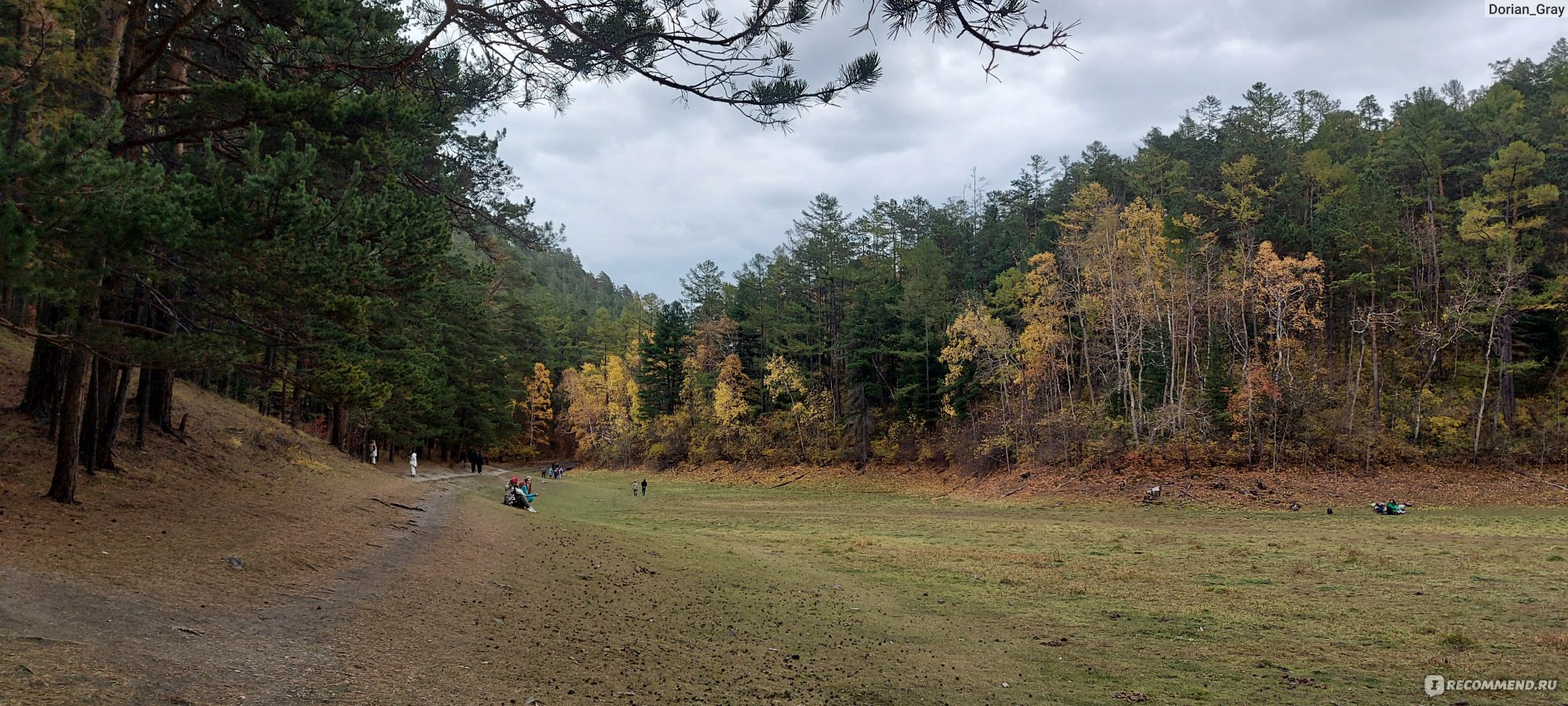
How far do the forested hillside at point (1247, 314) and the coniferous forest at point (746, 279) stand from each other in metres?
0.24

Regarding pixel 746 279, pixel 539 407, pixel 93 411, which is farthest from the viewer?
pixel 539 407

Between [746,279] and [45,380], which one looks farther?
[746,279]

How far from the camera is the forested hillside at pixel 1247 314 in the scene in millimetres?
32656

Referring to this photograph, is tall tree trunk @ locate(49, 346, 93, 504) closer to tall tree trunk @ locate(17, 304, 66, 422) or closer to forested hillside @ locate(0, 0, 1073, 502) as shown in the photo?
forested hillside @ locate(0, 0, 1073, 502)

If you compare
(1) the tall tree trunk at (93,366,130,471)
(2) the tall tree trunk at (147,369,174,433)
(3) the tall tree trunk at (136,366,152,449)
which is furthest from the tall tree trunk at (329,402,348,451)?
(1) the tall tree trunk at (93,366,130,471)

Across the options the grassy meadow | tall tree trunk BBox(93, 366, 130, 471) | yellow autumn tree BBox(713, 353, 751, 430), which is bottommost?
the grassy meadow

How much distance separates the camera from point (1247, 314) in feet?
128

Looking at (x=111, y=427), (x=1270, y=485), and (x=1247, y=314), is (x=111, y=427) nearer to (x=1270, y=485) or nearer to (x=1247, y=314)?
(x=1270, y=485)

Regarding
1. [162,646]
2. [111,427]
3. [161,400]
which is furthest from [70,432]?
[161,400]

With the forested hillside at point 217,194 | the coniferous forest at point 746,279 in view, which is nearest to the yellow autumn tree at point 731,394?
the coniferous forest at point 746,279

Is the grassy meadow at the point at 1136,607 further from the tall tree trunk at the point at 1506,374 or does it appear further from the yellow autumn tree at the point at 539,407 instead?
the yellow autumn tree at the point at 539,407

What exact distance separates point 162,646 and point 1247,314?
148ft

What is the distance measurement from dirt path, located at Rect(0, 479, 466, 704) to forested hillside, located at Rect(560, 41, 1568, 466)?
112 ft

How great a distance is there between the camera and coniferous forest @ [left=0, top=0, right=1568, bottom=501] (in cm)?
770
